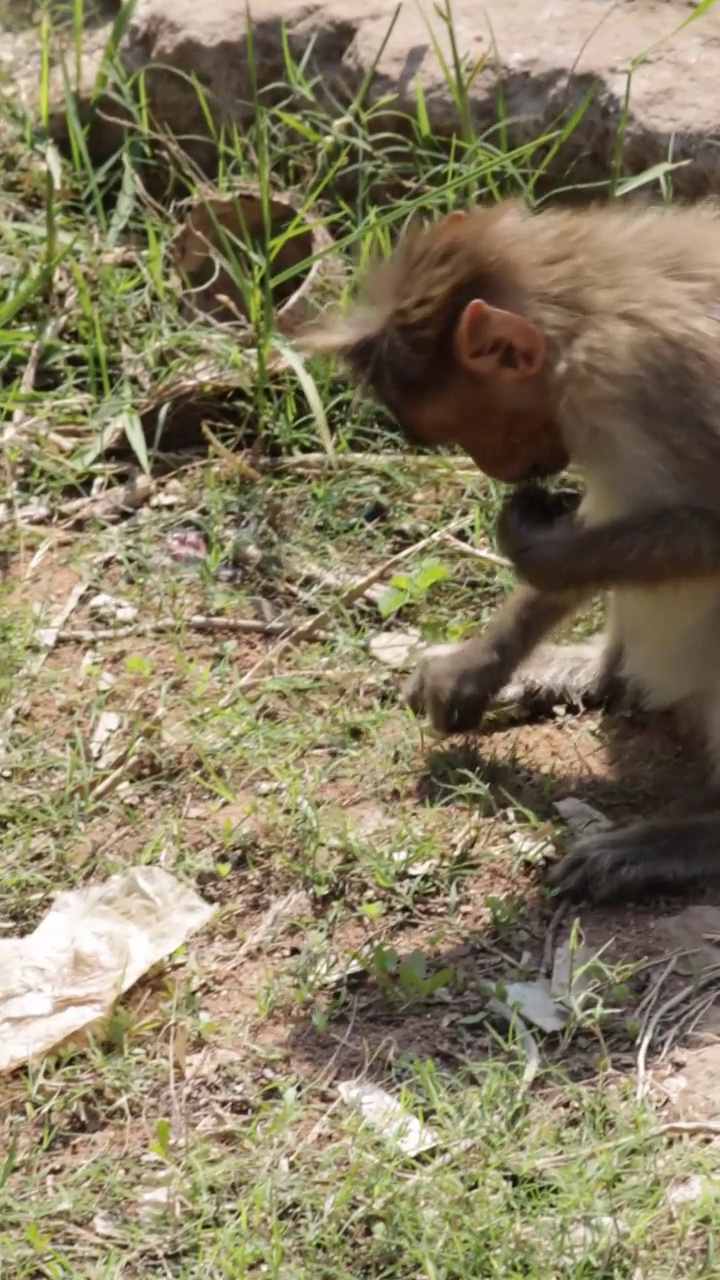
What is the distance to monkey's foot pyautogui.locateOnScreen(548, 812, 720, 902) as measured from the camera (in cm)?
387

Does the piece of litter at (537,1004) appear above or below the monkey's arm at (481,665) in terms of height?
below

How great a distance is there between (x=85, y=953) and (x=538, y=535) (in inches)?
53.8

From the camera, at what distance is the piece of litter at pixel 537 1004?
3486 millimetres

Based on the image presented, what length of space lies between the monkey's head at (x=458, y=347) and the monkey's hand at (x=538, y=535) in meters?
0.08

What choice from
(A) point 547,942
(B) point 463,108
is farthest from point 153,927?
(B) point 463,108

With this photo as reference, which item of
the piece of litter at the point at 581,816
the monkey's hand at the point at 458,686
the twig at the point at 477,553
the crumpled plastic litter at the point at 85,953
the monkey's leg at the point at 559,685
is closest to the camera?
the crumpled plastic litter at the point at 85,953

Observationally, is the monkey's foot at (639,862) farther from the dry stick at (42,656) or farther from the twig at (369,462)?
the twig at (369,462)

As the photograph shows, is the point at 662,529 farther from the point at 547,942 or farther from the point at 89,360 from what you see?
the point at 89,360

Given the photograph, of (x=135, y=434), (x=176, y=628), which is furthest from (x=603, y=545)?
(x=135, y=434)

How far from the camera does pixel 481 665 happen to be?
4.48 metres

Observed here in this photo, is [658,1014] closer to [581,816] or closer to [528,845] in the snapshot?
[528,845]

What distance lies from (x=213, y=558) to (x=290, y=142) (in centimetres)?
174

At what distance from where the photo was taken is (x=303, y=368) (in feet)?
17.5

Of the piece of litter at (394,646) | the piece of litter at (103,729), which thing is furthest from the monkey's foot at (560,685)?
the piece of litter at (103,729)
